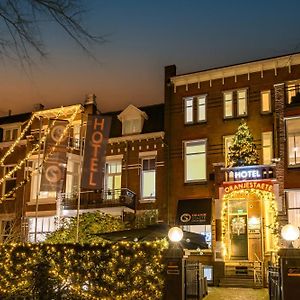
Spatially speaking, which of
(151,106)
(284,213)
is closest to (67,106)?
(151,106)

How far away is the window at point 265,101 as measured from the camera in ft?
79.4

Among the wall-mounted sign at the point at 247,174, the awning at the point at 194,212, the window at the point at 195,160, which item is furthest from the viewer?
the window at the point at 195,160

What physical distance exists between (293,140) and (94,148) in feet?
28.0

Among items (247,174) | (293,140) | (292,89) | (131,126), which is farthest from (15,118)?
(293,140)

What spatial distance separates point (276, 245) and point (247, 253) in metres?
2.00

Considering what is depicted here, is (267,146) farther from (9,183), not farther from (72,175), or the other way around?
(9,183)

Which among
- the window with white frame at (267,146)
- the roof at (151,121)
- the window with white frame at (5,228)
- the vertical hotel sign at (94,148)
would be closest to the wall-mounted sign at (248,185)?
the window with white frame at (267,146)

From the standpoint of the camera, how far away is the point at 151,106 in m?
29.5

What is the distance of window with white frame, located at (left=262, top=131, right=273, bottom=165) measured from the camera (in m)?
23.6

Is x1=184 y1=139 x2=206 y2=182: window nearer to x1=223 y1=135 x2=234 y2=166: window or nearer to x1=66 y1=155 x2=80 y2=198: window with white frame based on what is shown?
x1=223 y1=135 x2=234 y2=166: window

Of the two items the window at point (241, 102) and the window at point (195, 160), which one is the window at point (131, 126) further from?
the window at point (241, 102)

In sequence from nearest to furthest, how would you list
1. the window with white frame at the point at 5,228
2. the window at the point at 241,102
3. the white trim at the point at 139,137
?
the window at the point at 241,102 < the white trim at the point at 139,137 < the window with white frame at the point at 5,228

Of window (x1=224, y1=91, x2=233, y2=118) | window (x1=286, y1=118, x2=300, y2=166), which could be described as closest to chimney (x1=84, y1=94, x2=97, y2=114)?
window (x1=224, y1=91, x2=233, y2=118)

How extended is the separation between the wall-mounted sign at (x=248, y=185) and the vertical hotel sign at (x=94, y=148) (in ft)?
18.8
